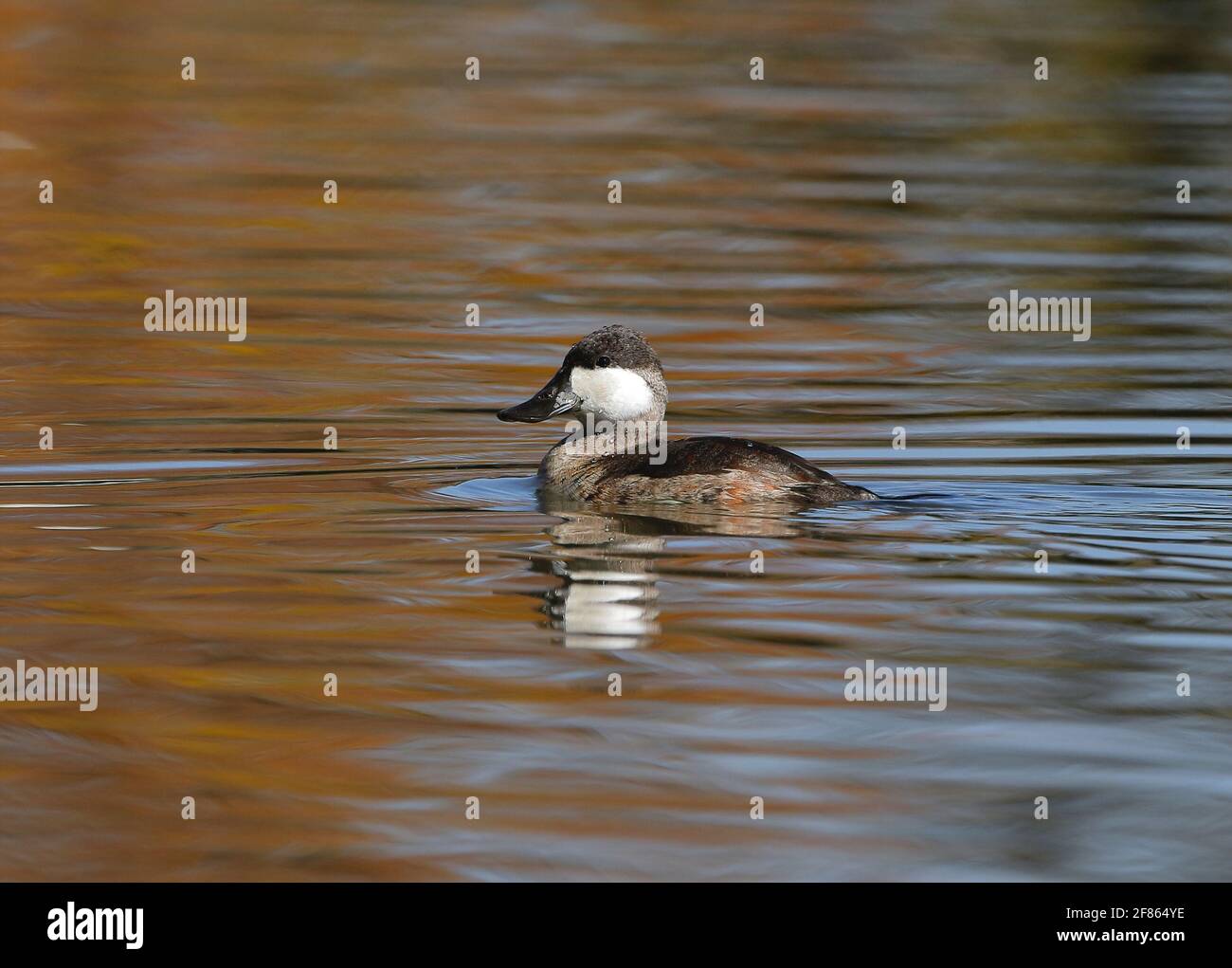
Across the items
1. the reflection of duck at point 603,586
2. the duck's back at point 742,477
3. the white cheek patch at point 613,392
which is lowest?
the reflection of duck at point 603,586

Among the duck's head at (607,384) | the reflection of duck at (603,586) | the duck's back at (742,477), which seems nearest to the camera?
the reflection of duck at (603,586)

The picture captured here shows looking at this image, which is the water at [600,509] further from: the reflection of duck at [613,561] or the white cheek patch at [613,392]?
the white cheek patch at [613,392]

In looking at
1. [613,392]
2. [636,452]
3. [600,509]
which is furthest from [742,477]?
[613,392]

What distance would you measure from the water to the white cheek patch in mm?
626

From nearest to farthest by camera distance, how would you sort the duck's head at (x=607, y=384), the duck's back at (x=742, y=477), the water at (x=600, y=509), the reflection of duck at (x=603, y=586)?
1. the water at (x=600, y=509)
2. the reflection of duck at (x=603, y=586)
3. the duck's back at (x=742, y=477)
4. the duck's head at (x=607, y=384)

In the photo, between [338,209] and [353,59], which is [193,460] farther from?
[353,59]

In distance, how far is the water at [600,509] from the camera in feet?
21.3

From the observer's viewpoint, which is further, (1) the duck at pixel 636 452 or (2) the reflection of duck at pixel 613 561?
(1) the duck at pixel 636 452

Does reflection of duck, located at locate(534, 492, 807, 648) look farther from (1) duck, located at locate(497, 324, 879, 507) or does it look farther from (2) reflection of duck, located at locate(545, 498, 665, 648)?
(1) duck, located at locate(497, 324, 879, 507)

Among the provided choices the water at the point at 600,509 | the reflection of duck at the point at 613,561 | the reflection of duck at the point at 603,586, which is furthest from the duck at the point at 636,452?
the reflection of duck at the point at 603,586

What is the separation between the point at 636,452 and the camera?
37.3ft

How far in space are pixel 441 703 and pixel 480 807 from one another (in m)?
0.96

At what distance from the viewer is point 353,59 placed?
93.7 ft

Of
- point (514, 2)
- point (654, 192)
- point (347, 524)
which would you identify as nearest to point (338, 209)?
point (654, 192)
